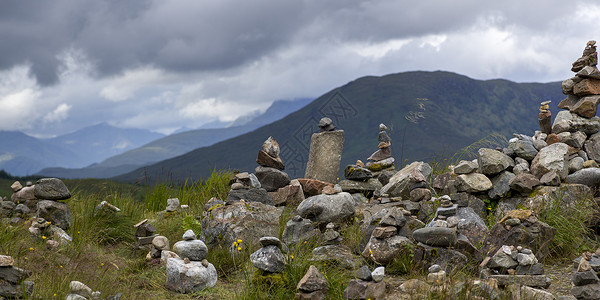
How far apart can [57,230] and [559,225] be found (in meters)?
9.61

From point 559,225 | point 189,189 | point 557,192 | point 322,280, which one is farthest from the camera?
point 189,189

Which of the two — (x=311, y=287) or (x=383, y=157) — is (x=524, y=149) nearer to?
(x=383, y=157)

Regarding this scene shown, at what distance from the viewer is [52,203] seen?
34.2ft

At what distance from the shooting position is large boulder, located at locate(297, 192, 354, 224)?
10.7 metres

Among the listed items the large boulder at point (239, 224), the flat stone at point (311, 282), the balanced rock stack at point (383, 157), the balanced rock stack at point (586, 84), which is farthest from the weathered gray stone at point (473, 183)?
the flat stone at point (311, 282)

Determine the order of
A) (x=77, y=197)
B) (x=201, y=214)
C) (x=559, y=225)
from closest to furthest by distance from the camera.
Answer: (x=559, y=225) → (x=201, y=214) → (x=77, y=197)

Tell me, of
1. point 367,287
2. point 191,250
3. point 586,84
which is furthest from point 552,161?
point 191,250

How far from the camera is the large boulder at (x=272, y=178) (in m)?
12.7

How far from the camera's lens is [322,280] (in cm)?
696

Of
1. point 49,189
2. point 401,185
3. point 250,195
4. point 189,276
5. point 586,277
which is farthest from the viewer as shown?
point 250,195

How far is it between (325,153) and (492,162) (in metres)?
4.74

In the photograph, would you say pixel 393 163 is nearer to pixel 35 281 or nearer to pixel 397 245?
pixel 397 245

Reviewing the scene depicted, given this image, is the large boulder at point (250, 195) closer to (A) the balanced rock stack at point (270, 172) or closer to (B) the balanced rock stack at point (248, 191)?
(B) the balanced rock stack at point (248, 191)

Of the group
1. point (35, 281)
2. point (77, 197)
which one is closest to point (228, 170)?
point (77, 197)
